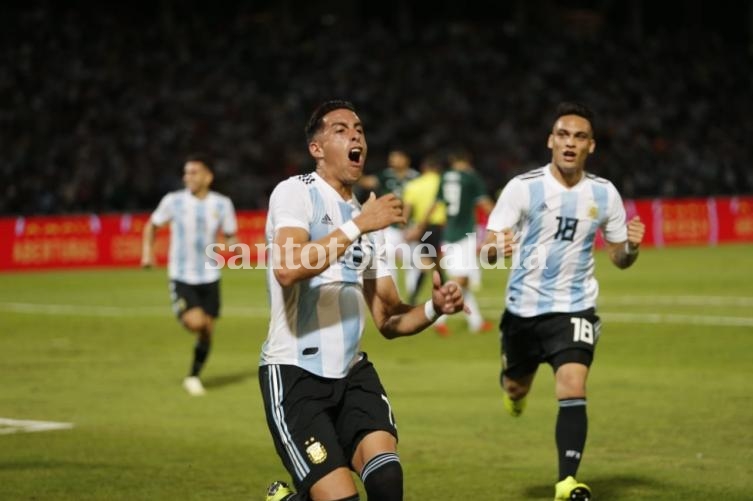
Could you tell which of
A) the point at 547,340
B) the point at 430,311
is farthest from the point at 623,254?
the point at 430,311

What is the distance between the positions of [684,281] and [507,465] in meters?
16.7

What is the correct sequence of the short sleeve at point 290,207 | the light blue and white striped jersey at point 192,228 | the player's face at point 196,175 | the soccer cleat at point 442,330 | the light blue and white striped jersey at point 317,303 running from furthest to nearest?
the soccer cleat at point 442,330, the player's face at point 196,175, the light blue and white striped jersey at point 192,228, the light blue and white striped jersey at point 317,303, the short sleeve at point 290,207

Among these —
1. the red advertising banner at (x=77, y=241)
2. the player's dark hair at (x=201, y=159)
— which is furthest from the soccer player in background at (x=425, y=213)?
the red advertising banner at (x=77, y=241)

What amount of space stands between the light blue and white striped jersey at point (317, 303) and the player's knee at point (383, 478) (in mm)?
515

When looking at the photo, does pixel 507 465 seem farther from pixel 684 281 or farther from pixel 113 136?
pixel 113 136

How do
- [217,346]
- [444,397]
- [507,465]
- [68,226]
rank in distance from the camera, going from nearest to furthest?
[507,465] < [444,397] < [217,346] < [68,226]

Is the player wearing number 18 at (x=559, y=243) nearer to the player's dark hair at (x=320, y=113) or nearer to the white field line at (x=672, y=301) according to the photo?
the player's dark hair at (x=320, y=113)

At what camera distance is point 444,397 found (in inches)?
522

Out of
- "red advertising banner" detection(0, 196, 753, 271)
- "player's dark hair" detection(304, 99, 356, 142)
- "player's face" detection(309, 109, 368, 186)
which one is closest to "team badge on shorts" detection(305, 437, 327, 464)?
"player's face" detection(309, 109, 368, 186)

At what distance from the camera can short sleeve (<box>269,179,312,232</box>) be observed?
A: 6.39 m

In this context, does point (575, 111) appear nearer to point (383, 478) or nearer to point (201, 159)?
point (383, 478)

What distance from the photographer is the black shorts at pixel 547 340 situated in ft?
28.8

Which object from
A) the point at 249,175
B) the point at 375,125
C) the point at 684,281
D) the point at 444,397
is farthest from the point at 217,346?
the point at 375,125

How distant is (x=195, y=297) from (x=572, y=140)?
6.59 m
